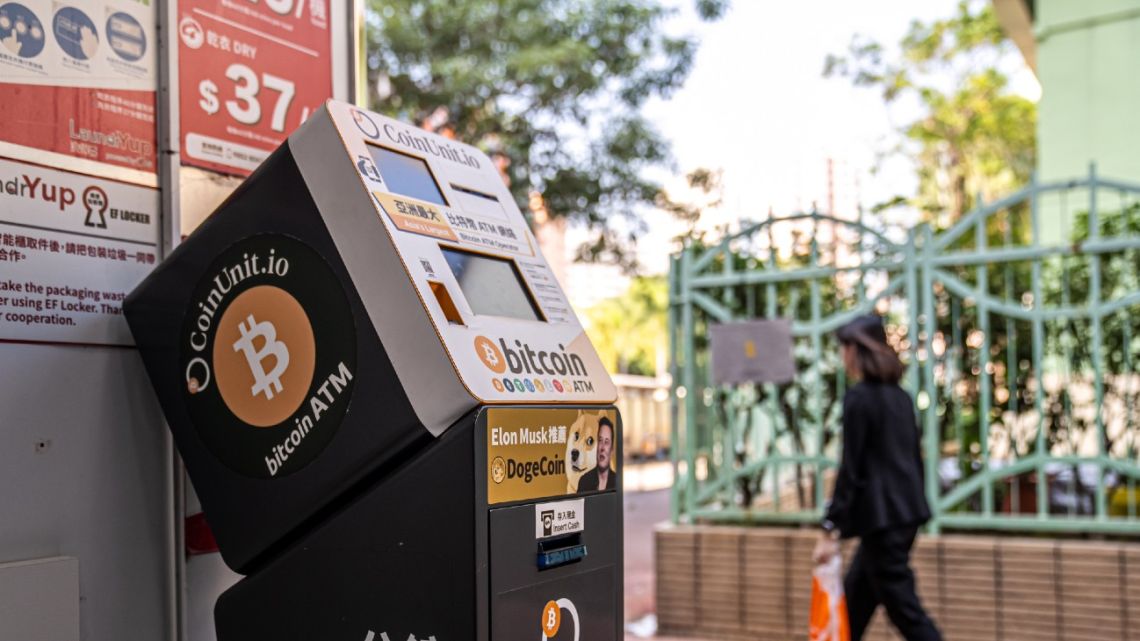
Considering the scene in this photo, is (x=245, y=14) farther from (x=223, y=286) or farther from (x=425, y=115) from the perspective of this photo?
(x=425, y=115)

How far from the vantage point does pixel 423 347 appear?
1784mm

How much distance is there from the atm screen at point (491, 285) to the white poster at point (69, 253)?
71cm

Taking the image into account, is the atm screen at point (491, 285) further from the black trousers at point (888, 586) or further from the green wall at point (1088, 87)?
the green wall at point (1088, 87)

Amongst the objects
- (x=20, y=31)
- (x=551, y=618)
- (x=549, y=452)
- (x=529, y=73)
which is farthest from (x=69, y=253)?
(x=529, y=73)

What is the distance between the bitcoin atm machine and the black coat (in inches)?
103

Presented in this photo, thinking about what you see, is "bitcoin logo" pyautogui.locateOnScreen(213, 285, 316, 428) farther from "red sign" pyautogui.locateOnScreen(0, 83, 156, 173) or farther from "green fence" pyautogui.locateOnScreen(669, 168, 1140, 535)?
"green fence" pyautogui.locateOnScreen(669, 168, 1140, 535)

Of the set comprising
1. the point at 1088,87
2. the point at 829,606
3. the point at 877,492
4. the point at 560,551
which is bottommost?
the point at 829,606

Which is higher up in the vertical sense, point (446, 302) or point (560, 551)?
point (446, 302)

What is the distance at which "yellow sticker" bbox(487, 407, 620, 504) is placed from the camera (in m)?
1.79

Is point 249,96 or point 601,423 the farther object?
point 249,96

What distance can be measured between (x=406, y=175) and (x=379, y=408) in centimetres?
45

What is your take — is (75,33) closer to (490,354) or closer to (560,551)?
(490,354)

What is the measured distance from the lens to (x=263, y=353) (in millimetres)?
1948

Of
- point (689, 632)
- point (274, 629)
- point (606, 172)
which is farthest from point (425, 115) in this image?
point (274, 629)
